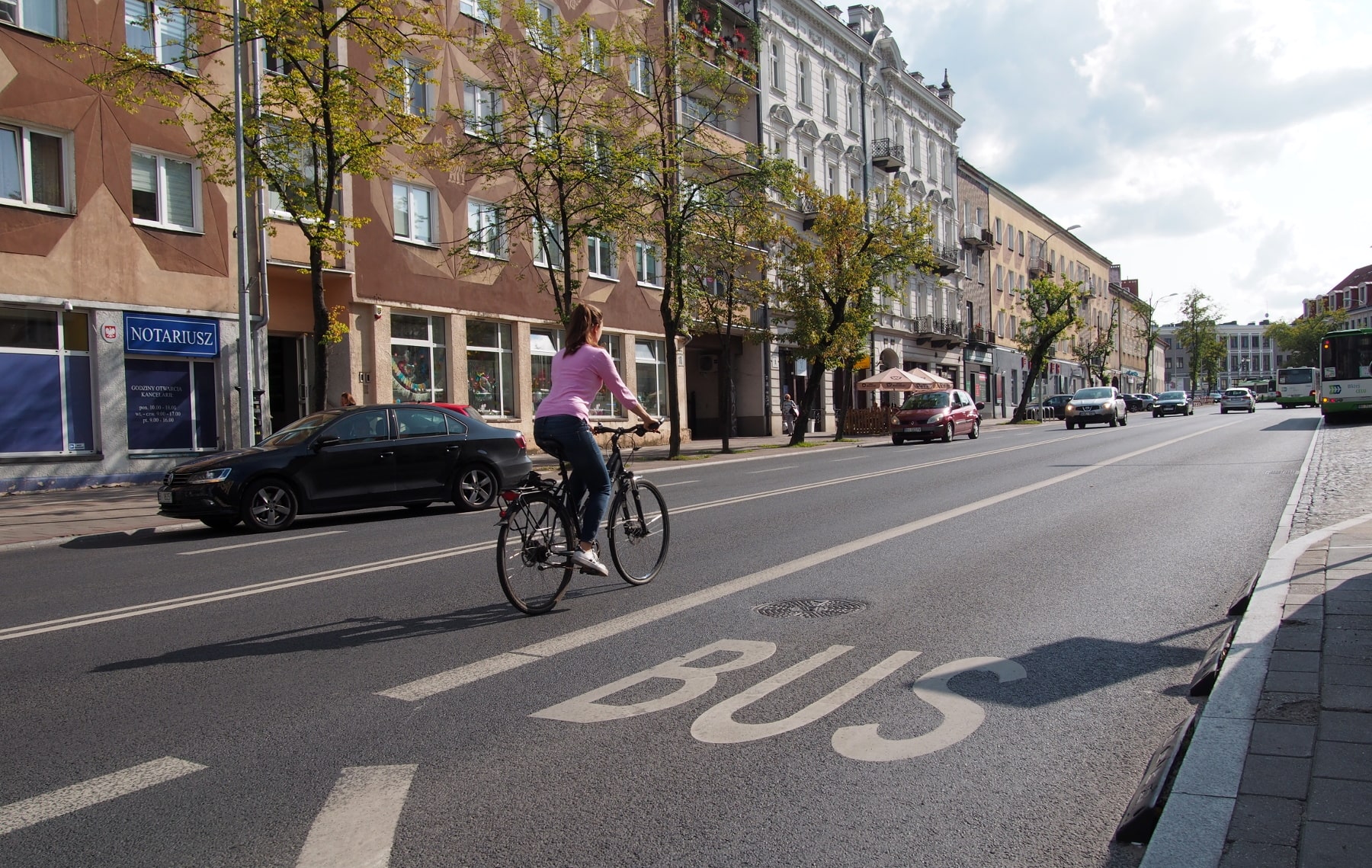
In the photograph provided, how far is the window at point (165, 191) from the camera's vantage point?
1912cm

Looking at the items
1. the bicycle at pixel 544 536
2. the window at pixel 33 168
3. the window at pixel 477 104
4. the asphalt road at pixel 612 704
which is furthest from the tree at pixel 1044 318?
the bicycle at pixel 544 536

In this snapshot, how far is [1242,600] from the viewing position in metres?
5.95

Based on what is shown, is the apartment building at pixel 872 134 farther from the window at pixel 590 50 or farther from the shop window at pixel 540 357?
the window at pixel 590 50

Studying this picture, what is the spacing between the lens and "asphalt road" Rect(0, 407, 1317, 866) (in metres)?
3.08

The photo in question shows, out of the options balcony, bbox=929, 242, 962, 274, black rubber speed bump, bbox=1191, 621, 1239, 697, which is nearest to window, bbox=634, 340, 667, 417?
balcony, bbox=929, 242, 962, 274

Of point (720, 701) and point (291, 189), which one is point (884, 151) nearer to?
point (291, 189)

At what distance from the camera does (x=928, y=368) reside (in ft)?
185

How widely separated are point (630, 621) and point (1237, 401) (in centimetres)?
6602

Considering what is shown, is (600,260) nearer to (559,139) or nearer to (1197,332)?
(559,139)

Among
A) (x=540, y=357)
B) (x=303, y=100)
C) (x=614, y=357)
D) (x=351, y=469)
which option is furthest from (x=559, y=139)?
(x=614, y=357)

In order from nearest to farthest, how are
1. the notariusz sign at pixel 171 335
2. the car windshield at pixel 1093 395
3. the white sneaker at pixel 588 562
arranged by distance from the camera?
the white sneaker at pixel 588 562, the notariusz sign at pixel 171 335, the car windshield at pixel 1093 395

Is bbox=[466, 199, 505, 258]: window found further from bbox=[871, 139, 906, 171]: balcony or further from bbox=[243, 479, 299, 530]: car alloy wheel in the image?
bbox=[871, 139, 906, 171]: balcony

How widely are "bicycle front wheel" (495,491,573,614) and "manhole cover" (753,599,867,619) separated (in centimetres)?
125

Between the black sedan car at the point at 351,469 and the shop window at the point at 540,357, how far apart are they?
13.7m
